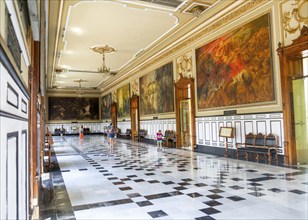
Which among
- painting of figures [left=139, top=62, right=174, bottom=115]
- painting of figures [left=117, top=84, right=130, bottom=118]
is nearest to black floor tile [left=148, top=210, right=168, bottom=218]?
painting of figures [left=139, top=62, right=174, bottom=115]

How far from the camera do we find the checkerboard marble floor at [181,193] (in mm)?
3932

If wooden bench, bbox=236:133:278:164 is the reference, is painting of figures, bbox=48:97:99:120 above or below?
above

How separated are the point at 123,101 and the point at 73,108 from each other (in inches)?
510

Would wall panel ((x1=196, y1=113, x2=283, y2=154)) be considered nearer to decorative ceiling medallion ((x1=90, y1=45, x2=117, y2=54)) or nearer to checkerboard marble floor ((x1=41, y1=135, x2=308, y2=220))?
checkerboard marble floor ((x1=41, y1=135, x2=308, y2=220))

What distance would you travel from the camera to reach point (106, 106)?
31188mm

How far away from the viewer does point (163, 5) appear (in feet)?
31.7

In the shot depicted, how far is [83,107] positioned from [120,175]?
28.8 metres

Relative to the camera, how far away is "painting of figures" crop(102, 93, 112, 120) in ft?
97.5

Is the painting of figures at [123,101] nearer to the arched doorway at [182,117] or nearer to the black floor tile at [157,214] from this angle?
the arched doorway at [182,117]

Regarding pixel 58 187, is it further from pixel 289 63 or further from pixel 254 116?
pixel 289 63

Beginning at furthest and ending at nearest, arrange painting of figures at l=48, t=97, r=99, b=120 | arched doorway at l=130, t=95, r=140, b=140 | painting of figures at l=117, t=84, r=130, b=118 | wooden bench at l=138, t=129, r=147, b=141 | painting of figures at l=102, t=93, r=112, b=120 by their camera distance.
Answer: painting of figures at l=48, t=97, r=99, b=120
painting of figures at l=102, t=93, r=112, b=120
painting of figures at l=117, t=84, r=130, b=118
arched doorway at l=130, t=95, r=140, b=140
wooden bench at l=138, t=129, r=147, b=141

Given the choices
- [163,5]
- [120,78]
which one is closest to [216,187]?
[163,5]

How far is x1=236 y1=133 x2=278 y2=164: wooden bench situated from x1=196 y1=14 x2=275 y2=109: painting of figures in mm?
1293

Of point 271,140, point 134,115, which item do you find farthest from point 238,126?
point 134,115
